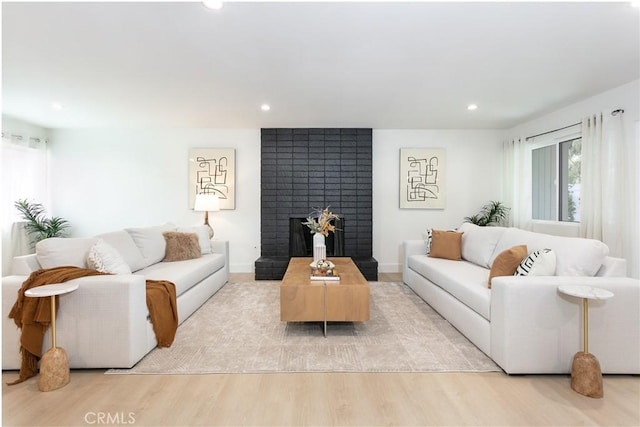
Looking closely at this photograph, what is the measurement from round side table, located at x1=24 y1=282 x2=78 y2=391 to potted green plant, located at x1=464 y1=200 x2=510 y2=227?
18.7 ft

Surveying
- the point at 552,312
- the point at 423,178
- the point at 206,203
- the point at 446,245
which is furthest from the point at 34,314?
the point at 423,178

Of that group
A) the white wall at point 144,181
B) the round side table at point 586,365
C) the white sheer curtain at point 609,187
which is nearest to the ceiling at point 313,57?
the white sheer curtain at point 609,187

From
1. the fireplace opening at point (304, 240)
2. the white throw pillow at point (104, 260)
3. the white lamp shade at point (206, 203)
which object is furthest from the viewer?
the fireplace opening at point (304, 240)

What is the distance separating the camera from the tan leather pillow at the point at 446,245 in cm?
435

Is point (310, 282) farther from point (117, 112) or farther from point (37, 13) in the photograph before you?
point (117, 112)

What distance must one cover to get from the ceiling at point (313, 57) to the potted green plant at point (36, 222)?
1480 millimetres

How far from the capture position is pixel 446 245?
14.4 ft

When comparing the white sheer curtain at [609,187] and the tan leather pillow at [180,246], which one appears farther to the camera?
the tan leather pillow at [180,246]

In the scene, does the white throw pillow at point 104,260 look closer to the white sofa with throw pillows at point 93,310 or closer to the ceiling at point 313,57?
the white sofa with throw pillows at point 93,310

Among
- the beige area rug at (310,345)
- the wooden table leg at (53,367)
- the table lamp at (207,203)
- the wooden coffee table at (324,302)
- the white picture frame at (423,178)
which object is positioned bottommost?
the beige area rug at (310,345)

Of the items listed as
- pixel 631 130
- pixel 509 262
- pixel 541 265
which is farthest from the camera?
pixel 631 130

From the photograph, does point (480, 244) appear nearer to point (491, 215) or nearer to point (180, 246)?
point (491, 215)

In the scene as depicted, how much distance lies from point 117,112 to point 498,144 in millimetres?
6158

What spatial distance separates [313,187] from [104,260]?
355cm
